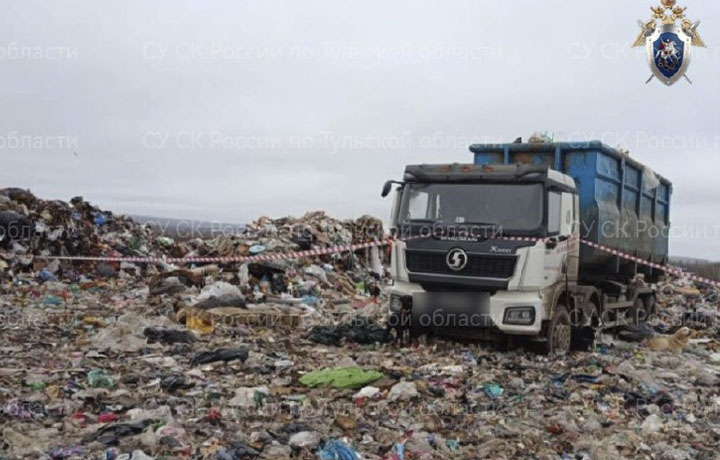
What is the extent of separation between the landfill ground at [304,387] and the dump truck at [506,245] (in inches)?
18.2

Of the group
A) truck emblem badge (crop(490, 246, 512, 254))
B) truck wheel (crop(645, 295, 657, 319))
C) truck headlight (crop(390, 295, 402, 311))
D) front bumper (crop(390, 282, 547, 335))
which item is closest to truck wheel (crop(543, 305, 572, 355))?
front bumper (crop(390, 282, 547, 335))

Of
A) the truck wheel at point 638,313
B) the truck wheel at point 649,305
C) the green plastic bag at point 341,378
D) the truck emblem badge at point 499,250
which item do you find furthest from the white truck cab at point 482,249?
the truck wheel at point 649,305

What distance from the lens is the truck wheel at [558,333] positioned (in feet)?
27.4

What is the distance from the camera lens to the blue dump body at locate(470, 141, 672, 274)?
30.8 ft

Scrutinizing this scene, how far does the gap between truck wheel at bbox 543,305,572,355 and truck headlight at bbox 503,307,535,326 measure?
1.75ft

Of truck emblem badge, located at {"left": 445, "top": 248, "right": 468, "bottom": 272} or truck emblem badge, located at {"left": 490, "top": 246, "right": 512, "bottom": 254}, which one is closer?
truck emblem badge, located at {"left": 490, "top": 246, "right": 512, "bottom": 254}

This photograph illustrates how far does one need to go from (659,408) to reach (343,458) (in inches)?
129

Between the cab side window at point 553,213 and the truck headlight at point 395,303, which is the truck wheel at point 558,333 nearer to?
the cab side window at point 553,213

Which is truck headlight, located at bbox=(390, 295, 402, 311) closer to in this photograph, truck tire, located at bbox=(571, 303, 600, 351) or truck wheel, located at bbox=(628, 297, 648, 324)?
truck tire, located at bbox=(571, 303, 600, 351)

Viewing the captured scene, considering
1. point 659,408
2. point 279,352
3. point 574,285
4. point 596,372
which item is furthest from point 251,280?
point 659,408

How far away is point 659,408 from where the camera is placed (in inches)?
248

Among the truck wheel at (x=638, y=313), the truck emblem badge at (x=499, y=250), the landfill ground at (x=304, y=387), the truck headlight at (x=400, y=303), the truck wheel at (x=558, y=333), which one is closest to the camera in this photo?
the landfill ground at (x=304, y=387)

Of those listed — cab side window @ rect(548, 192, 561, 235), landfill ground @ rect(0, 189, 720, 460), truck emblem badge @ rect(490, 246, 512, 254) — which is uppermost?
cab side window @ rect(548, 192, 561, 235)

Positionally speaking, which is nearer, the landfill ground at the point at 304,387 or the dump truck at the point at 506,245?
the landfill ground at the point at 304,387
